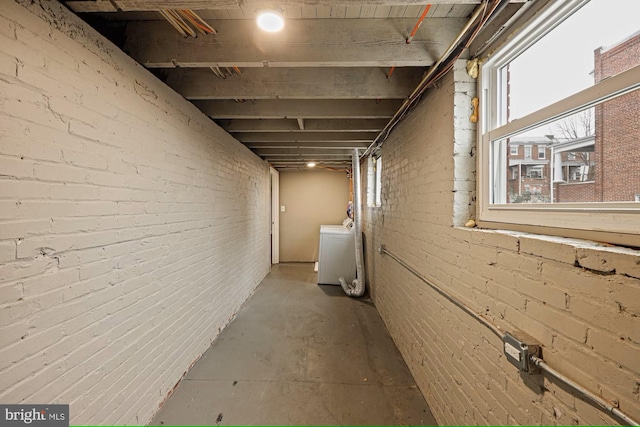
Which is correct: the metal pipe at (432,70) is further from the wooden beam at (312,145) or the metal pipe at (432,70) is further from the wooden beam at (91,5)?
the wooden beam at (91,5)

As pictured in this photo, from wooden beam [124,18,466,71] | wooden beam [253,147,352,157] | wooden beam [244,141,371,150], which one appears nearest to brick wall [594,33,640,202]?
wooden beam [124,18,466,71]

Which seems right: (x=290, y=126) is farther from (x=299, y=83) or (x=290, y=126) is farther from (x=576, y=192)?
(x=576, y=192)

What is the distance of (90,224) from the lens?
1.23 metres

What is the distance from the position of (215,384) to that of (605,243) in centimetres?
246

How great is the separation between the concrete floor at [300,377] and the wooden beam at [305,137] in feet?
7.58

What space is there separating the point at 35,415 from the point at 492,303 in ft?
6.53

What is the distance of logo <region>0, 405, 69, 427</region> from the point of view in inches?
36.6

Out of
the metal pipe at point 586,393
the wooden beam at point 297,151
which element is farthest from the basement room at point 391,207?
the wooden beam at point 297,151

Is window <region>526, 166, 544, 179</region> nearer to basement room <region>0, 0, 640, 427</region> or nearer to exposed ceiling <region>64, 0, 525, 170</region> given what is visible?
basement room <region>0, 0, 640, 427</region>

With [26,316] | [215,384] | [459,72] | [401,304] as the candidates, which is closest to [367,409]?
[401,304]

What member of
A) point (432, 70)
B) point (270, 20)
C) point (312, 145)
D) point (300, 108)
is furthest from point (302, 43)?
point (312, 145)

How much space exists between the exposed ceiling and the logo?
1661mm

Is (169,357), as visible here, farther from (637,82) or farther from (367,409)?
(637,82)

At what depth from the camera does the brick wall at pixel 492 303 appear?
722 millimetres
